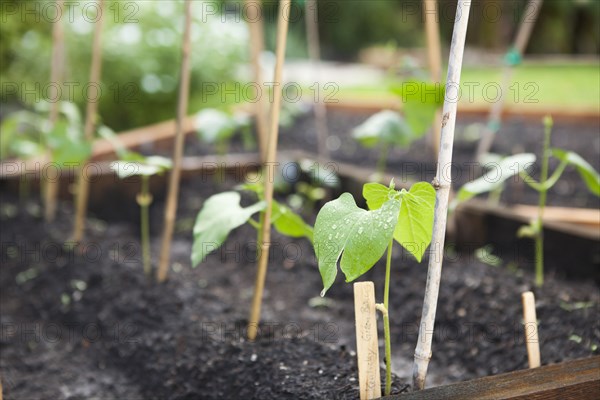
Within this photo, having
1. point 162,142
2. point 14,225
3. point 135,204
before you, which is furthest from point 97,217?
point 162,142

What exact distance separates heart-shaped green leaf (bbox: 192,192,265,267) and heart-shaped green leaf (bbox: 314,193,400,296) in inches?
13.5

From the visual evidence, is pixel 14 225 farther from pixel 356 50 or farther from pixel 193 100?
pixel 356 50

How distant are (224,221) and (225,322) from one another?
446 millimetres

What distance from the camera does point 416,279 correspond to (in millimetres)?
2182

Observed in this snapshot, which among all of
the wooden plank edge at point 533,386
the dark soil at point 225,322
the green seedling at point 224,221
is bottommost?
the dark soil at point 225,322

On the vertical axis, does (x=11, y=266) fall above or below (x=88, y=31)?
below

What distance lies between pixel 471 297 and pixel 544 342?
0.30 m

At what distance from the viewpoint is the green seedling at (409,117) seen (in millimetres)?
1853

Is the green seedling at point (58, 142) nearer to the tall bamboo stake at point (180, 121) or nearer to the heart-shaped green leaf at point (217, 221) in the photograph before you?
the tall bamboo stake at point (180, 121)

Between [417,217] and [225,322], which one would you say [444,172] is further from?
[225,322]

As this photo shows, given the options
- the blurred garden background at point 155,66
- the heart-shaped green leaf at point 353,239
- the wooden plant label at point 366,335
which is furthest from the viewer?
the blurred garden background at point 155,66

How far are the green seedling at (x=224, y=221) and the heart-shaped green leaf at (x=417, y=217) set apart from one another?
39 centimetres

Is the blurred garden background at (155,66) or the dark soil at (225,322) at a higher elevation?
the blurred garden background at (155,66)

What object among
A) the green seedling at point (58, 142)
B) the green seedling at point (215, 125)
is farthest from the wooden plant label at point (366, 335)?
the green seedling at point (215, 125)
